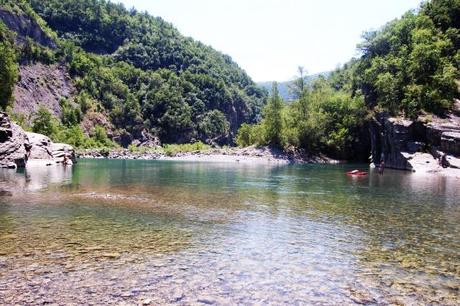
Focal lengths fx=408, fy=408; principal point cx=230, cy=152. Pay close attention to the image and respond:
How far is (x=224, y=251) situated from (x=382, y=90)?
8180 centimetres

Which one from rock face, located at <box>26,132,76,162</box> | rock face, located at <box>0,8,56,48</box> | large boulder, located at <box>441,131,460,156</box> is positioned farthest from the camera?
rock face, located at <box>0,8,56,48</box>

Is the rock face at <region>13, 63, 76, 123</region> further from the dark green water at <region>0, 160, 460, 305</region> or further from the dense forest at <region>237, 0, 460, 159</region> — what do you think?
the dark green water at <region>0, 160, 460, 305</region>

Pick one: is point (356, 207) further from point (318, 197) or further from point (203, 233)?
point (203, 233)

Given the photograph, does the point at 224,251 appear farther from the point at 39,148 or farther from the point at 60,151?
the point at 60,151

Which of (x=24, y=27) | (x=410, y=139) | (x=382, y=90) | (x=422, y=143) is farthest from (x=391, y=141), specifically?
(x=24, y=27)

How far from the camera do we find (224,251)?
55.3 ft

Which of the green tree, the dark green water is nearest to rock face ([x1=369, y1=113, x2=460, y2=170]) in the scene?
the green tree

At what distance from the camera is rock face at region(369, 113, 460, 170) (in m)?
65.1

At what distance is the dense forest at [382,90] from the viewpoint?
3103 inches

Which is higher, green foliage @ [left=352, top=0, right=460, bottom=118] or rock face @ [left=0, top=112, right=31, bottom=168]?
green foliage @ [left=352, top=0, right=460, bottom=118]

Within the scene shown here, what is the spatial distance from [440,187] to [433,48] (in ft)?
157

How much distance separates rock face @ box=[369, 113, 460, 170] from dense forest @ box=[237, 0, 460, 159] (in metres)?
3.51

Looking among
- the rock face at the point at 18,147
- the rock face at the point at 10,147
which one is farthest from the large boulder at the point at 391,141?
the rock face at the point at 10,147

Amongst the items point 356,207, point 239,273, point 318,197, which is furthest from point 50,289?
point 318,197
